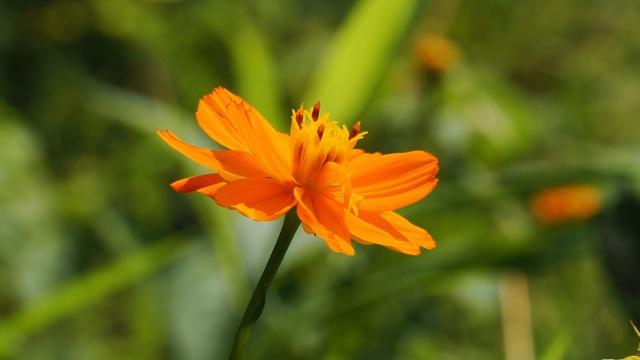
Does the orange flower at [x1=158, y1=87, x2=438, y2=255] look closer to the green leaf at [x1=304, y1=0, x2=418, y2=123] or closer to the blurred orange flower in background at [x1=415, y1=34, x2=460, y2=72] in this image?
the green leaf at [x1=304, y1=0, x2=418, y2=123]

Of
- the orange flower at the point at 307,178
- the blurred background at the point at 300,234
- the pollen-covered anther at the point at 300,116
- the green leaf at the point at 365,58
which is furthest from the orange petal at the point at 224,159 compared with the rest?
the green leaf at the point at 365,58

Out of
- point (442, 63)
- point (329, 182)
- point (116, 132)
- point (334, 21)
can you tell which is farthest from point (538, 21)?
point (329, 182)

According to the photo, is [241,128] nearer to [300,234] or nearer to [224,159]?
[224,159]

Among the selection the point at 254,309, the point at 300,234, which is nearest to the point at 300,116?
the point at 254,309

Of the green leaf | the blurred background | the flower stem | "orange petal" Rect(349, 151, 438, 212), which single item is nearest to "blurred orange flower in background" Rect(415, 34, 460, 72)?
the blurred background

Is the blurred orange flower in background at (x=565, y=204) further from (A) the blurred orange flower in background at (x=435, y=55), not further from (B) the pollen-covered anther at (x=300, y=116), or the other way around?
(B) the pollen-covered anther at (x=300, y=116)

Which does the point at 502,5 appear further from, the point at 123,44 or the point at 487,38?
the point at 123,44
